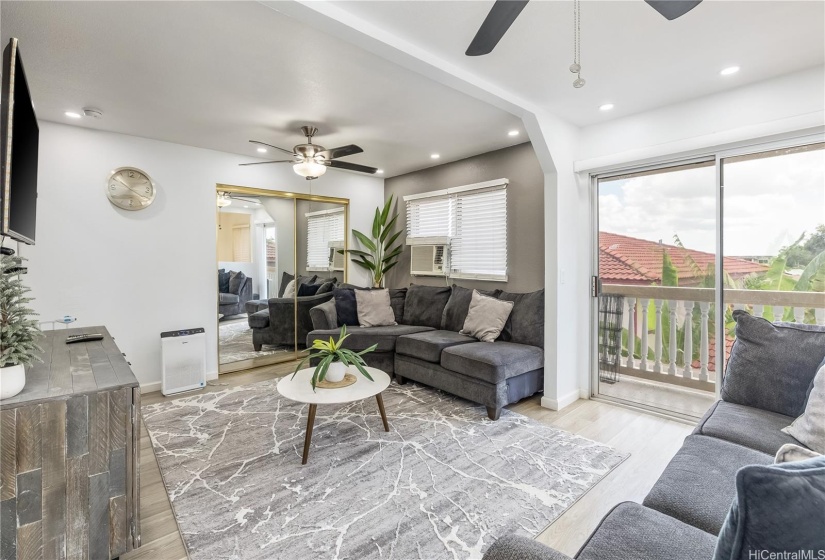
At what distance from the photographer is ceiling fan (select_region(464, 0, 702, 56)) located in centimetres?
135

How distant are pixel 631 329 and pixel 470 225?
6.70 feet

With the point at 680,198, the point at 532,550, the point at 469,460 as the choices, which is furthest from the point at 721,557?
the point at 680,198

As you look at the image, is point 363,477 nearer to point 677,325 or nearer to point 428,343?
point 428,343

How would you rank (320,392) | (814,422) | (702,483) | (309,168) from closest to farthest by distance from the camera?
(702,483) < (814,422) < (320,392) < (309,168)

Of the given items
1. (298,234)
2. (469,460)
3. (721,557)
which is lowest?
(469,460)

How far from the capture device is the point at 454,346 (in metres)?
3.55

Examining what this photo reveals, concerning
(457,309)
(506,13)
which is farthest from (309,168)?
(506,13)

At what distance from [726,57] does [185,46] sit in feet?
10.6

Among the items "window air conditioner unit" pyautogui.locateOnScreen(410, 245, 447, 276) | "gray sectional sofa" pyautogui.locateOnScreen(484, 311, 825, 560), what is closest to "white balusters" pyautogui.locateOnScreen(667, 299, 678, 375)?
"gray sectional sofa" pyautogui.locateOnScreen(484, 311, 825, 560)

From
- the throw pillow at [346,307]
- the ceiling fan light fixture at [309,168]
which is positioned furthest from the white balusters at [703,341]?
the ceiling fan light fixture at [309,168]

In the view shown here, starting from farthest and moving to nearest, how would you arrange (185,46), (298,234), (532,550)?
(298,234)
(185,46)
(532,550)

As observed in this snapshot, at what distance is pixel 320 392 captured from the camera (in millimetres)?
2533

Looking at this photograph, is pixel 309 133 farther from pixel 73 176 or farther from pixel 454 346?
pixel 454 346

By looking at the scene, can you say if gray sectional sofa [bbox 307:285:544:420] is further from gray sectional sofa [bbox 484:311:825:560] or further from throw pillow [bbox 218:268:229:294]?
gray sectional sofa [bbox 484:311:825:560]
